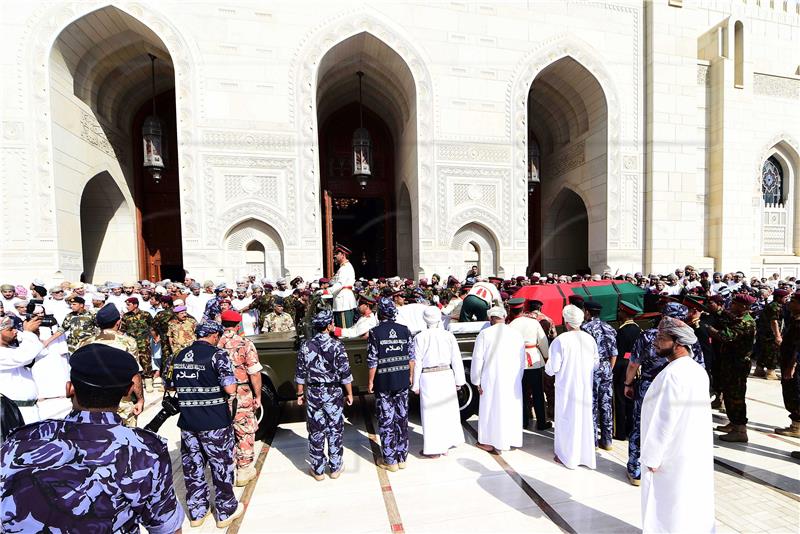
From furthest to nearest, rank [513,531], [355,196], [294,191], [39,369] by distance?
[355,196]
[294,191]
[39,369]
[513,531]

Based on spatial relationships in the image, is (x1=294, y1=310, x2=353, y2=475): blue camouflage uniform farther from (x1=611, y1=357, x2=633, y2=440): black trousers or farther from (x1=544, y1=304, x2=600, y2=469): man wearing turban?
(x1=611, y1=357, x2=633, y2=440): black trousers

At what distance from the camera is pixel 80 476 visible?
1146 mm

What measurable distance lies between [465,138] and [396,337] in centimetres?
900

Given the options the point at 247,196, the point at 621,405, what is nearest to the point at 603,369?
the point at 621,405

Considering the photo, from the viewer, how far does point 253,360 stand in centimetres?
316

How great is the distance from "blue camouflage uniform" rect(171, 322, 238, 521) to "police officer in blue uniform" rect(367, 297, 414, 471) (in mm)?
1270

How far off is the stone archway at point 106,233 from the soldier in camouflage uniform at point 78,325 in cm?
888

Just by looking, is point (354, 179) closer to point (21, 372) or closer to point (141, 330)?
point (141, 330)

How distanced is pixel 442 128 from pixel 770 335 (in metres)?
8.54

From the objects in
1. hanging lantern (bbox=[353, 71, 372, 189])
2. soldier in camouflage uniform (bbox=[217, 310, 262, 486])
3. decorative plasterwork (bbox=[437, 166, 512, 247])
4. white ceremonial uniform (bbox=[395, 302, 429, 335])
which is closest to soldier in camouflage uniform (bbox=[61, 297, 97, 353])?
soldier in camouflage uniform (bbox=[217, 310, 262, 486])

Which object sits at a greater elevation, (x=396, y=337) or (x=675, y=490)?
(x=396, y=337)

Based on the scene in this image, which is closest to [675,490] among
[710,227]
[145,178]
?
[710,227]

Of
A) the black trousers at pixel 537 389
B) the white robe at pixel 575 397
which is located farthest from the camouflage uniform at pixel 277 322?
the white robe at pixel 575 397

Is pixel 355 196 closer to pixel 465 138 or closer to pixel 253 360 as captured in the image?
pixel 465 138
